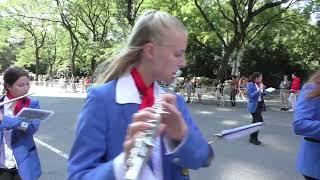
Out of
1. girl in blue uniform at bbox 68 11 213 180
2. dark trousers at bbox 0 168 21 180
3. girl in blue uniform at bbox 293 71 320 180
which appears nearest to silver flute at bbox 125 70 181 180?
girl in blue uniform at bbox 68 11 213 180

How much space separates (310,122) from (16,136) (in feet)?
7.80

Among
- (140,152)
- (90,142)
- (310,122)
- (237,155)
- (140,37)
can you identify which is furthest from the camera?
(237,155)

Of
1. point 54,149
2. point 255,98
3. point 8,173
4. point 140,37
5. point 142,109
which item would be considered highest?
point 140,37

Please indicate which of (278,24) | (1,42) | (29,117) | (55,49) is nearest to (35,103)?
→ (29,117)

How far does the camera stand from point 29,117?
12.6 feet

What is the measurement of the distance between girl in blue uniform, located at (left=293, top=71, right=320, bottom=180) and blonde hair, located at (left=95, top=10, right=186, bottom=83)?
1.79 meters

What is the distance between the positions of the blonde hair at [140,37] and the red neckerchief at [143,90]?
5 cm

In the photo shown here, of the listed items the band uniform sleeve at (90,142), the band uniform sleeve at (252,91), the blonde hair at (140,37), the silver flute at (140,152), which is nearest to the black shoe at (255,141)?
the band uniform sleeve at (252,91)

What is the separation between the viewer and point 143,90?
190 centimetres

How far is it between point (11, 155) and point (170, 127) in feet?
8.77

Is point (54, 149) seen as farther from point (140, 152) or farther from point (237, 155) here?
point (140, 152)

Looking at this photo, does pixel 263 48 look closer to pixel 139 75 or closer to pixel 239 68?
pixel 239 68

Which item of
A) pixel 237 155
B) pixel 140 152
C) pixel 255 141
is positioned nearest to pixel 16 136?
pixel 140 152

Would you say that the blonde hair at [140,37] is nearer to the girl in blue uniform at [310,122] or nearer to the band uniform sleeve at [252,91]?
the girl in blue uniform at [310,122]
